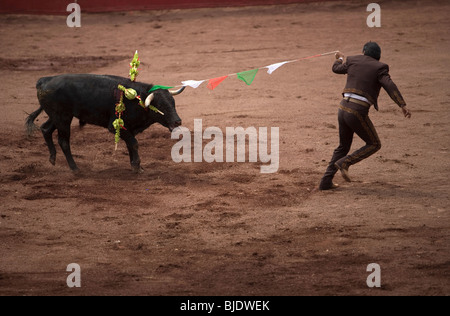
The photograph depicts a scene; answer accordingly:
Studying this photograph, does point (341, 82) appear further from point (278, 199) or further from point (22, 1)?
point (22, 1)

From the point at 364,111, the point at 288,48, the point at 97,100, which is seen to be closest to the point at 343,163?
the point at 364,111

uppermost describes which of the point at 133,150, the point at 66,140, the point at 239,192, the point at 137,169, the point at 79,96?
the point at 79,96

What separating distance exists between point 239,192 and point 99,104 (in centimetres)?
226

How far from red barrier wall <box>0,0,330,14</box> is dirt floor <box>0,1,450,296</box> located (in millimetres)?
3084

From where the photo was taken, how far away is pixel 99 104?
9461 millimetres

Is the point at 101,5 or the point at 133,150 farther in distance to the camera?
the point at 101,5

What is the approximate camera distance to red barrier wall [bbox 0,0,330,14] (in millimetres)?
19453

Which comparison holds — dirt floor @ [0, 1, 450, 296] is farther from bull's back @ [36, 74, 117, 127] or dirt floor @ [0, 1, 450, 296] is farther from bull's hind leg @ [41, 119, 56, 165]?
bull's back @ [36, 74, 117, 127]

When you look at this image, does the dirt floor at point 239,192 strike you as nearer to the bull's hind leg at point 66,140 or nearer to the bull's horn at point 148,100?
the bull's hind leg at point 66,140

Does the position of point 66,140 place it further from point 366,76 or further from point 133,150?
point 366,76

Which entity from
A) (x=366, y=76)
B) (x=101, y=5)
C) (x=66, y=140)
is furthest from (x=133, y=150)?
(x=101, y=5)

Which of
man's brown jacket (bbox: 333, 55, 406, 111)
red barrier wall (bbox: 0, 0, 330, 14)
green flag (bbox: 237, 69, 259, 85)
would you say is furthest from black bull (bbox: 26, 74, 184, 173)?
red barrier wall (bbox: 0, 0, 330, 14)

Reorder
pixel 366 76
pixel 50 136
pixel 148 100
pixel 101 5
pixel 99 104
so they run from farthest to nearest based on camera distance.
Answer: pixel 101 5
pixel 50 136
pixel 99 104
pixel 148 100
pixel 366 76

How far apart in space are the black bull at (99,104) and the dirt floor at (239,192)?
2.07 ft
